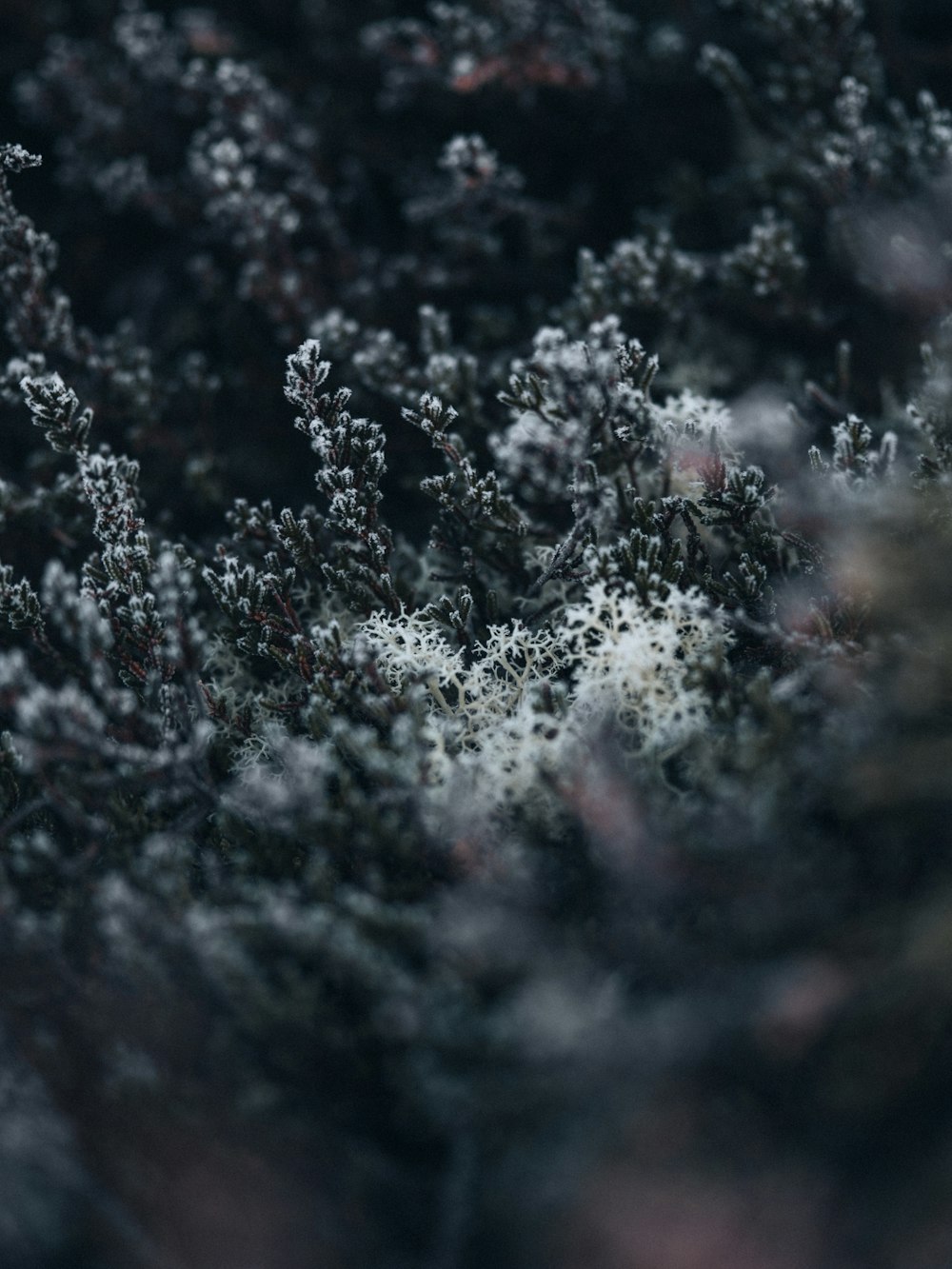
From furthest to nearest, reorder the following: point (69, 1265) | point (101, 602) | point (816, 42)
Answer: point (816, 42) → point (101, 602) → point (69, 1265)

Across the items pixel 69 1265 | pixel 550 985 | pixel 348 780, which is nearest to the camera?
pixel 550 985

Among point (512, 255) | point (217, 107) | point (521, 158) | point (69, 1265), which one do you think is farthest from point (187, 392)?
point (69, 1265)

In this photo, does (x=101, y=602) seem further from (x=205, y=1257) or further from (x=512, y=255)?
(x=512, y=255)

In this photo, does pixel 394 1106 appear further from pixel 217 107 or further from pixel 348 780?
pixel 217 107

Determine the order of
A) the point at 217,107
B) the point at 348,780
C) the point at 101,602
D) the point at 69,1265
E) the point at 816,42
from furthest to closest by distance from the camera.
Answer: the point at 217,107 < the point at 816,42 < the point at 101,602 < the point at 348,780 < the point at 69,1265

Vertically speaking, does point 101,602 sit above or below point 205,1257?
above

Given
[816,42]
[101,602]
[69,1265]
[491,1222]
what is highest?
[816,42]

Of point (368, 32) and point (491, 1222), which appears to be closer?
point (491, 1222)

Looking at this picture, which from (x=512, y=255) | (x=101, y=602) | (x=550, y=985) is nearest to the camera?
(x=550, y=985)

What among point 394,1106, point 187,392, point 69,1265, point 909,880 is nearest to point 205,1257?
point 69,1265
